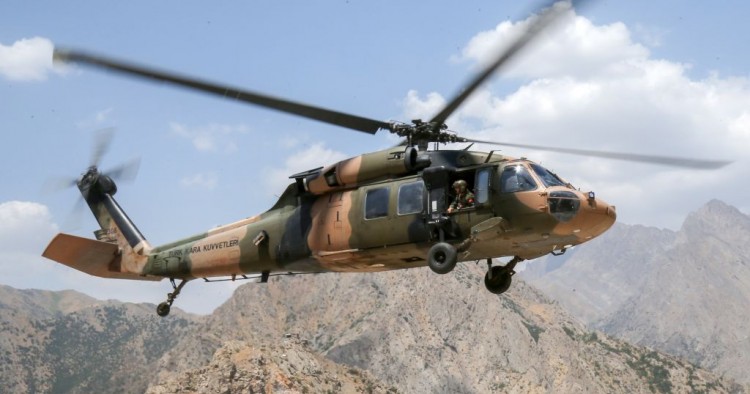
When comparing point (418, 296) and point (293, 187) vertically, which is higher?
point (418, 296)

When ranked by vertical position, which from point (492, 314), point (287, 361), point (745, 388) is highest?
point (492, 314)

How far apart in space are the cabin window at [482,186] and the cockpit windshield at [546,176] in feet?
3.29

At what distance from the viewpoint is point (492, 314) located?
109062mm

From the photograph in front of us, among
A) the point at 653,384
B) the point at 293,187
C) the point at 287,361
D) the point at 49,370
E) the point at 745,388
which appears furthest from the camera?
the point at 49,370

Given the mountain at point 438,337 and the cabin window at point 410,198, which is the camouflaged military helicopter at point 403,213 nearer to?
the cabin window at point 410,198

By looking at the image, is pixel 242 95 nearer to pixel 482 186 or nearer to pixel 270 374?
pixel 482 186

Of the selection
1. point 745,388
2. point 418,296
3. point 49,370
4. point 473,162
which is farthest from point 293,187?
point 49,370

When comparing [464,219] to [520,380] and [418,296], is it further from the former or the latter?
[418,296]

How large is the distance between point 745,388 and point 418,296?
53760 millimetres

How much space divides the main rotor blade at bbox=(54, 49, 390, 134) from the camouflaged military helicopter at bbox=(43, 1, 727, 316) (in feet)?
0.07

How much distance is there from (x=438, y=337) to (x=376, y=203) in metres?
89.4

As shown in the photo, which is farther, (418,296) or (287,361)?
(418,296)

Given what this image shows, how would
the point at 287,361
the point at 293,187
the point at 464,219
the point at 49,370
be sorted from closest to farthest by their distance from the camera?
the point at 464,219, the point at 293,187, the point at 287,361, the point at 49,370

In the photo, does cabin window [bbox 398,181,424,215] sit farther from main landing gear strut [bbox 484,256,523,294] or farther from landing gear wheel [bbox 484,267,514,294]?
landing gear wheel [bbox 484,267,514,294]
